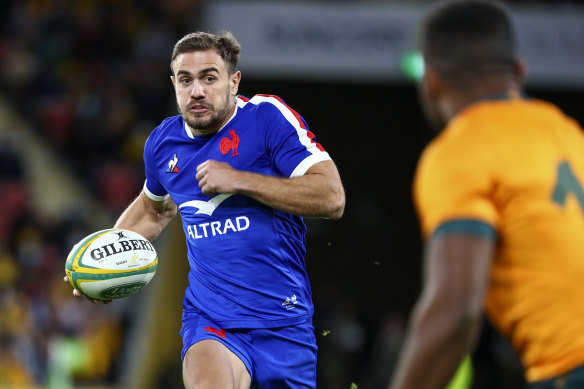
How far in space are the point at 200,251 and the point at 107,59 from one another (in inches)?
452

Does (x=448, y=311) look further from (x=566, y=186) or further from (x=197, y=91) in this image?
(x=197, y=91)

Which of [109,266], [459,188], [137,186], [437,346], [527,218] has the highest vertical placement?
[459,188]

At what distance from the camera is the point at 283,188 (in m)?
4.42

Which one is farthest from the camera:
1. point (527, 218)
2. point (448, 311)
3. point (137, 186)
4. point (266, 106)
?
point (137, 186)

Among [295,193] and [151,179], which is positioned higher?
[295,193]

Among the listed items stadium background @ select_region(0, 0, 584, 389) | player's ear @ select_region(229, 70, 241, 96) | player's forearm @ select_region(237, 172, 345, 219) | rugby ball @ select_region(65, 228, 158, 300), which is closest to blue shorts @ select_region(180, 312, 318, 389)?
rugby ball @ select_region(65, 228, 158, 300)

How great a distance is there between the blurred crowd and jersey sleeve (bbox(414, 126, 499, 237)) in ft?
31.1

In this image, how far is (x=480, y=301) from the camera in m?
2.16

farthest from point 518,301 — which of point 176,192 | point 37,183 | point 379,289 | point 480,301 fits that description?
point 379,289

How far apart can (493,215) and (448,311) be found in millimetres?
278

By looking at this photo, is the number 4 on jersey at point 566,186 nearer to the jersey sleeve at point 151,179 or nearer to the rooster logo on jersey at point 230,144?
the rooster logo on jersey at point 230,144

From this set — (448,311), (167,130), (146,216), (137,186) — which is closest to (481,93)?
(448,311)

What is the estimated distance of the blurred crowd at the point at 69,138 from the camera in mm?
11250

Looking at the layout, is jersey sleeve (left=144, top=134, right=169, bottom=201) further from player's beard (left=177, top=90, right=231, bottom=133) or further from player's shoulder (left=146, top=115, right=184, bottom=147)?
player's beard (left=177, top=90, right=231, bottom=133)
